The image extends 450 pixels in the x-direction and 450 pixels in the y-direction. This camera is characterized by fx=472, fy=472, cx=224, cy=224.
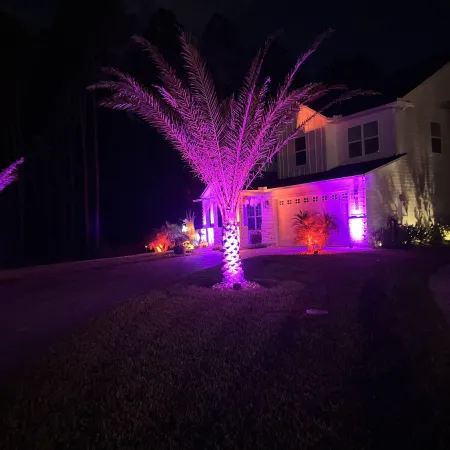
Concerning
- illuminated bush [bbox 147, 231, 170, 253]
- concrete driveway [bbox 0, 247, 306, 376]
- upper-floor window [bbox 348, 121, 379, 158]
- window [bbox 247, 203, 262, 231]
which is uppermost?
upper-floor window [bbox 348, 121, 379, 158]

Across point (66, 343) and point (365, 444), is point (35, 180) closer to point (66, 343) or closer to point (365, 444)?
point (66, 343)

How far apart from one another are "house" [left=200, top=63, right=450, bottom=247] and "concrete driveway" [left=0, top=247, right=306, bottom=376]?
5.03 meters

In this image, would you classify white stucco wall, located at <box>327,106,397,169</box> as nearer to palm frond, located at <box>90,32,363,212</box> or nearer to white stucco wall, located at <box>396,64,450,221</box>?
white stucco wall, located at <box>396,64,450,221</box>

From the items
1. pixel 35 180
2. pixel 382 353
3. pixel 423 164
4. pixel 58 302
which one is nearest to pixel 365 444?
pixel 382 353

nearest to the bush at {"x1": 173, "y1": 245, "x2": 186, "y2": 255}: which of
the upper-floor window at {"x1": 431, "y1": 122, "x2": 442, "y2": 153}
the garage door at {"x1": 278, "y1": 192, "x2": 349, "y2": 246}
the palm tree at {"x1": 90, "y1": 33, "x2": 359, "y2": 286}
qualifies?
the garage door at {"x1": 278, "y1": 192, "x2": 349, "y2": 246}

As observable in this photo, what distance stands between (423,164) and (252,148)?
37.1ft

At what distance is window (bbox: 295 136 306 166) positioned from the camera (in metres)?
21.5

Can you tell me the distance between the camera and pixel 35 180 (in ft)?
89.5

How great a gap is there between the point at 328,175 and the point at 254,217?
474cm

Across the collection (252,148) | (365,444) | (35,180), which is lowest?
(365,444)

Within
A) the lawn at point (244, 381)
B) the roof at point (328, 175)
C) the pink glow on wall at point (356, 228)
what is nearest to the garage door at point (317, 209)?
the pink glow on wall at point (356, 228)

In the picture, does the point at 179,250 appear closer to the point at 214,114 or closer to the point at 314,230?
the point at 314,230

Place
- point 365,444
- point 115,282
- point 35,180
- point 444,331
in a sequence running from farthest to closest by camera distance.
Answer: point 35,180, point 115,282, point 444,331, point 365,444

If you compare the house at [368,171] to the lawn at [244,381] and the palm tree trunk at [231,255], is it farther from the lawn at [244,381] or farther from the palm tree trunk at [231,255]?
the lawn at [244,381]
